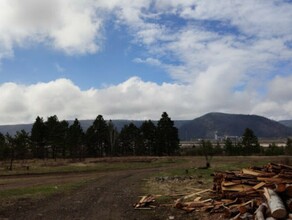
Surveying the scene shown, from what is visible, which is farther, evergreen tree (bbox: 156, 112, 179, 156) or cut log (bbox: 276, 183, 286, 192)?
evergreen tree (bbox: 156, 112, 179, 156)

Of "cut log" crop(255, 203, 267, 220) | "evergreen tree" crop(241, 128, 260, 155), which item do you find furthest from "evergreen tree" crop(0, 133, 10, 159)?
"cut log" crop(255, 203, 267, 220)

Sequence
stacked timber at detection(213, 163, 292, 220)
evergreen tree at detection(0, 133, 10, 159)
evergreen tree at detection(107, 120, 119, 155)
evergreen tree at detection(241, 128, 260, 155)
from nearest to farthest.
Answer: stacked timber at detection(213, 163, 292, 220) → evergreen tree at detection(0, 133, 10, 159) → evergreen tree at detection(241, 128, 260, 155) → evergreen tree at detection(107, 120, 119, 155)

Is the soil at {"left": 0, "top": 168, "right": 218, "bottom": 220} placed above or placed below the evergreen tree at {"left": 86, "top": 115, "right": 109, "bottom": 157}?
below

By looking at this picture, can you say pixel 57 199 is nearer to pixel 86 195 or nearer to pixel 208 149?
pixel 86 195

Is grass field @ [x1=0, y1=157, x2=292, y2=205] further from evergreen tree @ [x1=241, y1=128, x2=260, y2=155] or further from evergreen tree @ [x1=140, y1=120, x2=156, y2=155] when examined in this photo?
evergreen tree @ [x1=140, y1=120, x2=156, y2=155]

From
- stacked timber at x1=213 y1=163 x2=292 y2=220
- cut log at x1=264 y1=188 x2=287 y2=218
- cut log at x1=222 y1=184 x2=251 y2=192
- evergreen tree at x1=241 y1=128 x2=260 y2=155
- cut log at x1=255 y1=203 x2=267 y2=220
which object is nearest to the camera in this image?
cut log at x1=264 y1=188 x2=287 y2=218

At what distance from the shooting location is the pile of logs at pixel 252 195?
43.7 ft

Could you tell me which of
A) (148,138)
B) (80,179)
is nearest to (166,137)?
(148,138)

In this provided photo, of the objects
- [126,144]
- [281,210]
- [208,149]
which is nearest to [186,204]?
[281,210]

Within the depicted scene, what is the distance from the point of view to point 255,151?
368ft

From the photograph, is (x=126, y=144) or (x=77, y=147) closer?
(x=77, y=147)

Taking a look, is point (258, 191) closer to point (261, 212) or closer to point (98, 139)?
point (261, 212)

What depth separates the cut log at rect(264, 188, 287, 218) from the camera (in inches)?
494

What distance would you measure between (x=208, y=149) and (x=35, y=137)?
54205mm
